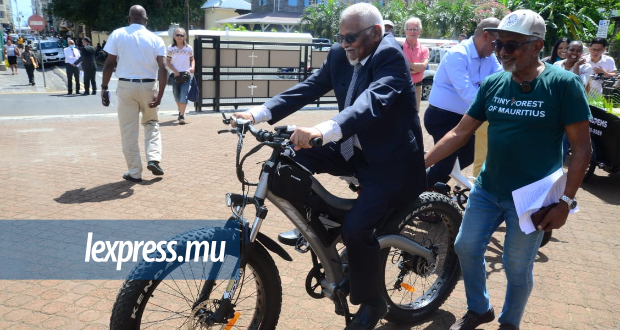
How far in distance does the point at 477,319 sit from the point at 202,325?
164cm

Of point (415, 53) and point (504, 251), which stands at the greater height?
point (415, 53)

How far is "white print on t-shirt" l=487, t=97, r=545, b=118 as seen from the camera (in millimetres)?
2795

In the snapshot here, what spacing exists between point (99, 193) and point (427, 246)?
406 centimetres

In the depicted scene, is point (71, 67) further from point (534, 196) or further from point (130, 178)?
point (534, 196)

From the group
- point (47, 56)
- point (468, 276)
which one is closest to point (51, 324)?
point (468, 276)

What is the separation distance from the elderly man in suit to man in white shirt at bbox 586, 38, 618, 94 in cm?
667

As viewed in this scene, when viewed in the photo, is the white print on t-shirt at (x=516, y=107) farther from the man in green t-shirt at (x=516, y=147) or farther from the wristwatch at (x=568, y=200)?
the wristwatch at (x=568, y=200)

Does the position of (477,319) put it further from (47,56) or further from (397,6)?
(397,6)

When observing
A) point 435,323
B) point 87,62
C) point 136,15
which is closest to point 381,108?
point 435,323

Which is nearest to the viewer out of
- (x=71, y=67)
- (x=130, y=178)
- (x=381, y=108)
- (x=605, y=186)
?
(x=381, y=108)

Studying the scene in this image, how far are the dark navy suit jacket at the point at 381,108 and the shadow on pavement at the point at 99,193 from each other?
11.5 feet

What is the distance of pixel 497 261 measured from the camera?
15.2 feet

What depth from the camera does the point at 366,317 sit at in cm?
309

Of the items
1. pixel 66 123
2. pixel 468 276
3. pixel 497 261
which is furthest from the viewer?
pixel 66 123
